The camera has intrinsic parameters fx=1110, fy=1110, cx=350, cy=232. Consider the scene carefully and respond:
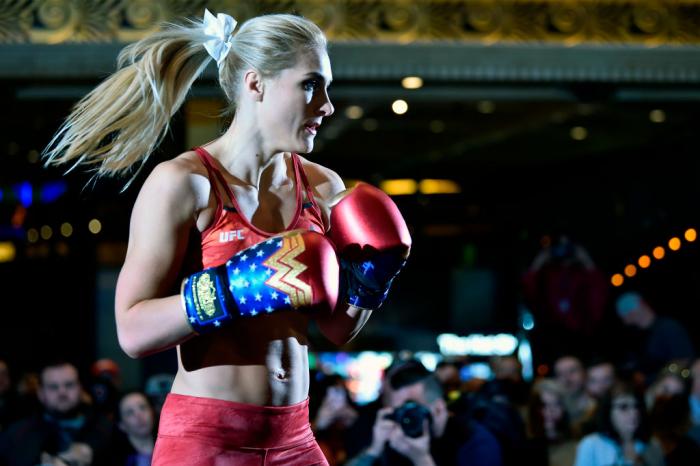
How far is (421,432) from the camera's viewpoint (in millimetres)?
3842

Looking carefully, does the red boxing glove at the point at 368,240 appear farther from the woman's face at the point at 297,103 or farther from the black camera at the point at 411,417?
the black camera at the point at 411,417

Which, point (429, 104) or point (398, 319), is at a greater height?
point (429, 104)

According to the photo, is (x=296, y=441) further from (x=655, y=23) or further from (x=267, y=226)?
(x=655, y=23)

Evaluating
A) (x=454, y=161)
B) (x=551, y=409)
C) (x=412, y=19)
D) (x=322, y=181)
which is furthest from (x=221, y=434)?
(x=454, y=161)

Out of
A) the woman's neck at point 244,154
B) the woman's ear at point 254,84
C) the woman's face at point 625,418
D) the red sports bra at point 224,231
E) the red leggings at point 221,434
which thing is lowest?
the red leggings at point 221,434

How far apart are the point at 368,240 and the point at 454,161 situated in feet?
30.5

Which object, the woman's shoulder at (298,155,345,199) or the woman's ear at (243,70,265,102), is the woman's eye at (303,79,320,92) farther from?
the woman's shoulder at (298,155,345,199)

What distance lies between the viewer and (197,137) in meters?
6.82

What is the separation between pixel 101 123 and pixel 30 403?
394cm

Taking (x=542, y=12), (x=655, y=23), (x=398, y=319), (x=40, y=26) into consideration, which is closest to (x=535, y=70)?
(x=542, y=12)

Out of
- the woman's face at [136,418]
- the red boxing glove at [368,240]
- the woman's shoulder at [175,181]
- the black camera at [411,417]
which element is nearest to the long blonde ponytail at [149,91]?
the woman's shoulder at [175,181]

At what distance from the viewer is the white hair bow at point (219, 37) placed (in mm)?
2131

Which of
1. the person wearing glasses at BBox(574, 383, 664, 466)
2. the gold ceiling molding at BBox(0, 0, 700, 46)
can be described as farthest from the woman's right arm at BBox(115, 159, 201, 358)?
the gold ceiling molding at BBox(0, 0, 700, 46)

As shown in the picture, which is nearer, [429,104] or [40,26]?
[40,26]
